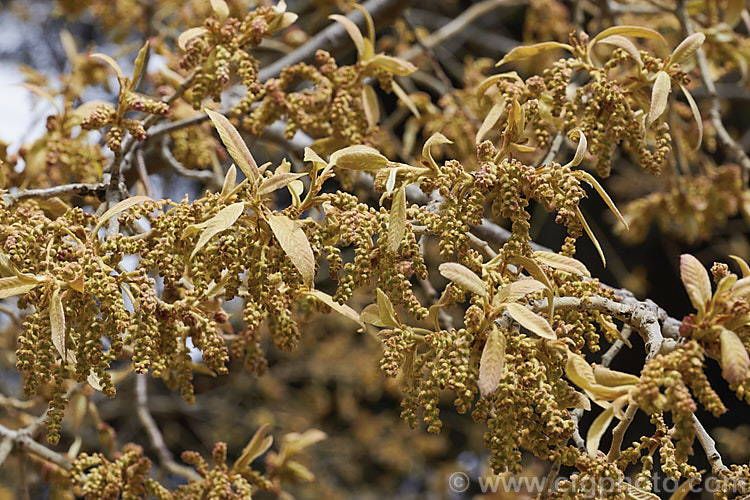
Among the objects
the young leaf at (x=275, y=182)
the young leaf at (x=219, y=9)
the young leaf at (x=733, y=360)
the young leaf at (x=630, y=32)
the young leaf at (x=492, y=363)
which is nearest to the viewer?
Answer: the young leaf at (x=733, y=360)

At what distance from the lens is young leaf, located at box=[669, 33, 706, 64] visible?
4.30 feet

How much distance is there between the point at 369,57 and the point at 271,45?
3.95 feet

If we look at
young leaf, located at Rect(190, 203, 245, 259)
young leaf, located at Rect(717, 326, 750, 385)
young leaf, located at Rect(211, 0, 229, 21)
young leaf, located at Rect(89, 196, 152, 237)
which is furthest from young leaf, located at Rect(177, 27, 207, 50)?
young leaf, located at Rect(717, 326, 750, 385)

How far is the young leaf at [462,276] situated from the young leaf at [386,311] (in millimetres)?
129

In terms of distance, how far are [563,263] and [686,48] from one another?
0.52 metres

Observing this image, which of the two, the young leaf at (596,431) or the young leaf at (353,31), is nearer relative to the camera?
the young leaf at (596,431)

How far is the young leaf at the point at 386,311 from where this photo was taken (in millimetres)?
1121

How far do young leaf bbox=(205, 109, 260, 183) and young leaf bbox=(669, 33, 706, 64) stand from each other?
2.72 ft

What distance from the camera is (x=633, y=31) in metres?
1.37

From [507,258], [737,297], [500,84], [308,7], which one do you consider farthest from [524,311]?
[308,7]

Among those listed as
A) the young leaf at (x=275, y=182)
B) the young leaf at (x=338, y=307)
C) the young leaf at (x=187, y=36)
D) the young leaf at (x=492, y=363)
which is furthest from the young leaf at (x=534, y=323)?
the young leaf at (x=187, y=36)

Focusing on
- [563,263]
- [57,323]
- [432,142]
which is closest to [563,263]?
[563,263]

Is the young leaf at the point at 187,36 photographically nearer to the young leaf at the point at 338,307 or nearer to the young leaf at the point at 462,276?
the young leaf at the point at 338,307

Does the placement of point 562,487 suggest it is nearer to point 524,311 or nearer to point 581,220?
point 524,311
